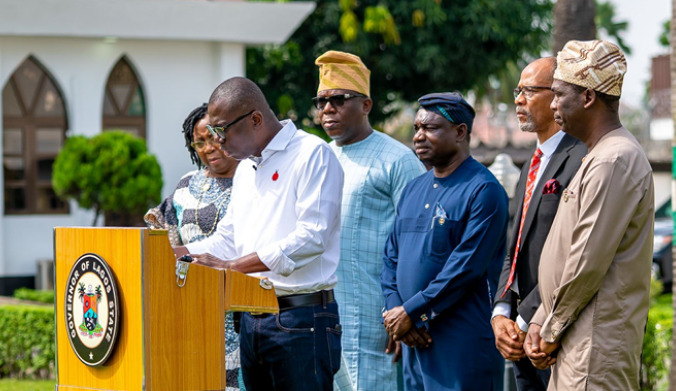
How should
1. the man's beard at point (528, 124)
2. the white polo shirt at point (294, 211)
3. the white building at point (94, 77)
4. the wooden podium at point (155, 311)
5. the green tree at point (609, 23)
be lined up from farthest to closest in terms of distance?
the green tree at point (609, 23) < the white building at point (94, 77) < the man's beard at point (528, 124) < the white polo shirt at point (294, 211) < the wooden podium at point (155, 311)

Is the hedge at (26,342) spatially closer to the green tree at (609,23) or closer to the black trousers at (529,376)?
the black trousers at (529,376)

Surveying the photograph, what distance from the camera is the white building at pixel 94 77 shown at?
17172mm

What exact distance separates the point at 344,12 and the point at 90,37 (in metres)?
6.40

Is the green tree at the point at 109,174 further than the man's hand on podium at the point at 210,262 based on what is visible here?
Yes

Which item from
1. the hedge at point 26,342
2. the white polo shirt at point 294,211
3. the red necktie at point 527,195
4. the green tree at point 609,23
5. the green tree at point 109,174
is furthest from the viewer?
the green tree at point 609,23

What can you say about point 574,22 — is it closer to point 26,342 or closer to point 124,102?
point 26,342

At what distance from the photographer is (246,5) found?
17.9 m

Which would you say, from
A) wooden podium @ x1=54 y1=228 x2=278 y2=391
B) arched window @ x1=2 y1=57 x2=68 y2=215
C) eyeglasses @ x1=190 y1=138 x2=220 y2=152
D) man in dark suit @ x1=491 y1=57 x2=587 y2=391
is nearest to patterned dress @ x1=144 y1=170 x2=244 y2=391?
eyeglasses @ x1=190 y1=138 x2=220 y2=152

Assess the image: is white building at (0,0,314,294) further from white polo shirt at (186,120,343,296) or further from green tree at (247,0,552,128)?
white polo shirt at (186,120,343,296)

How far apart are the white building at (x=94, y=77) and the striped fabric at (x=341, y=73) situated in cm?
1214

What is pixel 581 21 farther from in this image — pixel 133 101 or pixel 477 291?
pixel 133 101

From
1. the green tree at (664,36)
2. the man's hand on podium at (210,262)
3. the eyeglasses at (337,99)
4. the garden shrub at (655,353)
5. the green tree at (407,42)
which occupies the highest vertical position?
the green tree at (664,36)

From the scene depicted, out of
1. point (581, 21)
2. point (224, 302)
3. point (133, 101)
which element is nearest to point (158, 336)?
point (224, 302)

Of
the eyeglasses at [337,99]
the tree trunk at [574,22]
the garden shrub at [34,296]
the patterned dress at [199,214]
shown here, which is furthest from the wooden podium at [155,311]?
the garden shrub at [34,296]
